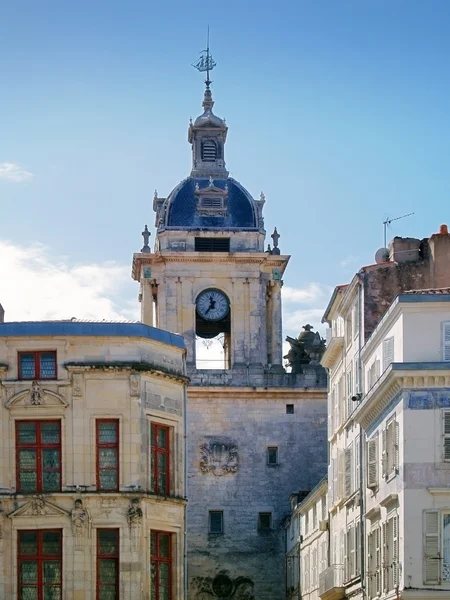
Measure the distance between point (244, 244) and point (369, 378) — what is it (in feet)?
111

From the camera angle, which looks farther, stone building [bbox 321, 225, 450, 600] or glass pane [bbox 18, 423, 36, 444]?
stone building [bbox 321, 225, 450, 600]

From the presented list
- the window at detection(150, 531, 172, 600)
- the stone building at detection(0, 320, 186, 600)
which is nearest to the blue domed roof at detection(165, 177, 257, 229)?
the stone building at detection(0, 320, 186, 600)

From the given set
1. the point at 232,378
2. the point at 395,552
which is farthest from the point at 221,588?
the point at 395,552

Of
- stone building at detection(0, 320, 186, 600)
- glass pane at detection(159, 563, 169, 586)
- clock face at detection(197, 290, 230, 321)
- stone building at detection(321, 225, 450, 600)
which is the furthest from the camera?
clock face at detection(197, 290, 230, 321)

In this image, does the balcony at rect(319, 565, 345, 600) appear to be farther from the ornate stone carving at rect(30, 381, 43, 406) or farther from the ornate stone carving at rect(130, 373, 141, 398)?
the ornate stone carving at rect(30, 381, 43, 406)

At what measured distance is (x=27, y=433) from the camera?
59312 mm

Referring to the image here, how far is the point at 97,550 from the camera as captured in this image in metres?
58.1

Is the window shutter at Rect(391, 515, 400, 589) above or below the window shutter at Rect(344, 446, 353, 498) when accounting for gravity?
below

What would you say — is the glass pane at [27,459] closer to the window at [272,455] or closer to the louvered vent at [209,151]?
the window at [272,455]

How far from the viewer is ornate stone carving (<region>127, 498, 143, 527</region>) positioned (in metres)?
58.2

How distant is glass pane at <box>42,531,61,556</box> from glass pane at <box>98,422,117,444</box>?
10.7 feet

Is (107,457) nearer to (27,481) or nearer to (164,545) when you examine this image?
(27,481)

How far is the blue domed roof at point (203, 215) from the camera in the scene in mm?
92812

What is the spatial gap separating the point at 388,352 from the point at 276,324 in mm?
38345
